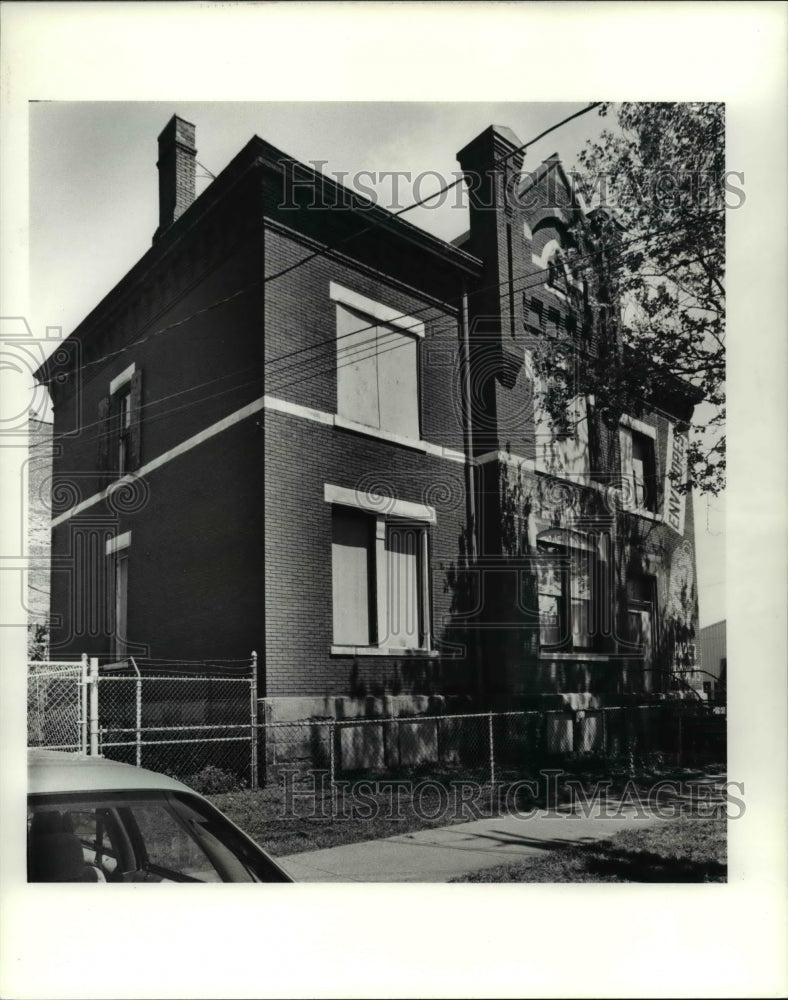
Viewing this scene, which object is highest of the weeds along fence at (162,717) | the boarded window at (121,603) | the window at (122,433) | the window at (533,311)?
the window at (533,311)

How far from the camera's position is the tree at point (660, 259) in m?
8.27

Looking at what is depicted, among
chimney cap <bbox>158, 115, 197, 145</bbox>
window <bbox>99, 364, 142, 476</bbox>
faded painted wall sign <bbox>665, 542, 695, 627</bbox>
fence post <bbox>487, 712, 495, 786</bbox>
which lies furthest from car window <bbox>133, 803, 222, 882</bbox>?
faded painted wall sign <bbox>665, 542, 695, 627</bbox>

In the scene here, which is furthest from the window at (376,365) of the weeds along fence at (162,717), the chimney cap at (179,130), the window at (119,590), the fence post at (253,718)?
the weeds along fence at (162,717)

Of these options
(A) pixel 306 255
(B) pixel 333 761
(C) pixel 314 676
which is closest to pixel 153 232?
(A) pixel 306 255

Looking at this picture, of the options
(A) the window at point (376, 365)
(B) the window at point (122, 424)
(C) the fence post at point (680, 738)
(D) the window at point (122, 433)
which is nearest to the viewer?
(C) the fence post at point (680, 738)

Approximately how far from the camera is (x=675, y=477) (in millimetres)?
10742

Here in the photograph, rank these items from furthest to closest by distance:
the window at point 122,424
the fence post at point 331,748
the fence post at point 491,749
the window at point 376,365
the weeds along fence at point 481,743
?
the window at point 376,365 < the window at point 122,424 < the fence post at point 491,749 < the weeds along fence at point 481,743 < the fence post at point 331,748

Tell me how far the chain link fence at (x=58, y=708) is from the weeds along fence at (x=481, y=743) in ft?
5.51

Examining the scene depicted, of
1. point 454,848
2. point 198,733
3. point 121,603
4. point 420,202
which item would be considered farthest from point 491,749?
point 420,202

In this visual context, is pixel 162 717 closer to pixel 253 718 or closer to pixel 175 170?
pixel 253 718

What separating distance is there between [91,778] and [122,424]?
21.4 ft

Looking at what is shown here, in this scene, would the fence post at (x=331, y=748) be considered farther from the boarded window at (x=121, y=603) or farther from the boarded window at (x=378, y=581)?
the boarded window at (x=121, y=603)

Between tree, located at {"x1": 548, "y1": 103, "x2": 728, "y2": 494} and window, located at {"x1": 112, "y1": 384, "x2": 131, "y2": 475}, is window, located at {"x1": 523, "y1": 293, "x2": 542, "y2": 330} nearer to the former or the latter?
tree, located at {"x1": 548, "y1": 103, "x2": 728, "y2": 494}

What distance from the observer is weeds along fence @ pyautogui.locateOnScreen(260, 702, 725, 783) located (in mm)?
9188
